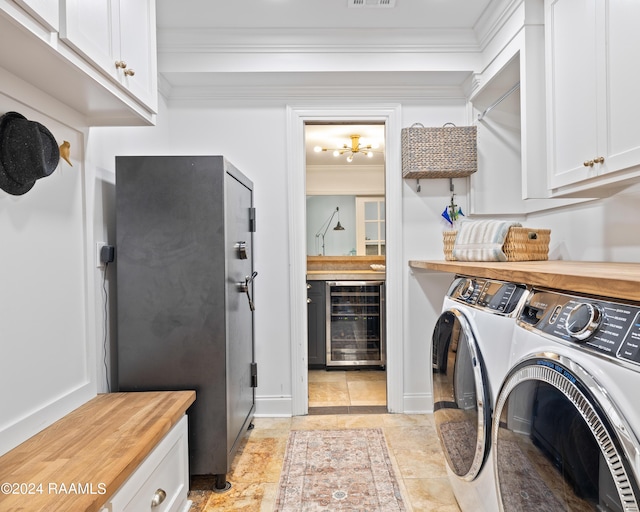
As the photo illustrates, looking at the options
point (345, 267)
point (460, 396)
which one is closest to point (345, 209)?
point (345, 267)

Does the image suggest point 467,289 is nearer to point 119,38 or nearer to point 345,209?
point 119,38

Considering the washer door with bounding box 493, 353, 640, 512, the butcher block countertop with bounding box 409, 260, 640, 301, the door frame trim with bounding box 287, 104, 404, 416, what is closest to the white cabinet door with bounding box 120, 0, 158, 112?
the door frame trim with bounding box 287, 104, 404, 416

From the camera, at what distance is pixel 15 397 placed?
4.07 feet

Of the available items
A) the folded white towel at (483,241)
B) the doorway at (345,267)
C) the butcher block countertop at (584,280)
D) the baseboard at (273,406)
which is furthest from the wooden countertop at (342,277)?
the butcher block countertop at (584,280)

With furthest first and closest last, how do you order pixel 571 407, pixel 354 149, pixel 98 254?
pixel 354 149, pixel 98 254, pixel 571 407

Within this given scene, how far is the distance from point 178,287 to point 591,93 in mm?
1782

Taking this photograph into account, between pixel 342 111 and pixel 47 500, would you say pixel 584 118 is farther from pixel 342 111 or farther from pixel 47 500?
pixel 47 500

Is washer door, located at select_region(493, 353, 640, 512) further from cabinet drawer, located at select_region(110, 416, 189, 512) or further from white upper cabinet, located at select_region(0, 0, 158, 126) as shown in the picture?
white upper cabinet, located at select_region(0, 0, 158, 126)

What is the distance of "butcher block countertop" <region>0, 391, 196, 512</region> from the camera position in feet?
3.14

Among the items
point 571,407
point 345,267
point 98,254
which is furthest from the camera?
point 345,267

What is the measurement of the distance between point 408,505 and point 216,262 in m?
1.34

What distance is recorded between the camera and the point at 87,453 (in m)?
1.15

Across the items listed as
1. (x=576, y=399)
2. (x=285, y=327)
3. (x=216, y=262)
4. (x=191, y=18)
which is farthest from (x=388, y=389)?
(x=191, y=18)

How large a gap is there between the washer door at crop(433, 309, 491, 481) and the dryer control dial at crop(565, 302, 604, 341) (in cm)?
42
